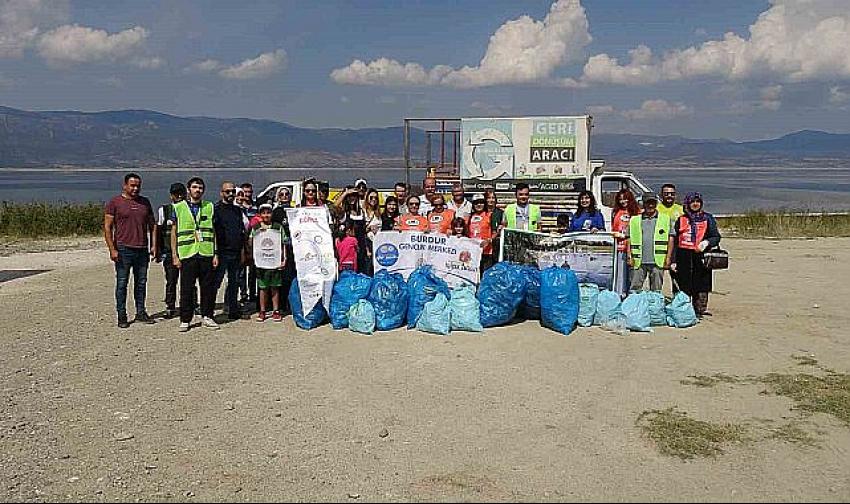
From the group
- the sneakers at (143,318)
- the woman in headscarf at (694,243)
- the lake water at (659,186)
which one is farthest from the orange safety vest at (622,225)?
the lake water at (659,186)

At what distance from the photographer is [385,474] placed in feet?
17.0

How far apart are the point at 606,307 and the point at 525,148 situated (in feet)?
38.9

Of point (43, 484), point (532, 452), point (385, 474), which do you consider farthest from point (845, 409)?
point (43, 484)

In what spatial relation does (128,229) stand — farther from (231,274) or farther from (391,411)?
(391,411)

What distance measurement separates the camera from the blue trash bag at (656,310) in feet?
31.9

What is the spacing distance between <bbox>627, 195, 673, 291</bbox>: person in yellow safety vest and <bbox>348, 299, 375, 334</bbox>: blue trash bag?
3366 mm

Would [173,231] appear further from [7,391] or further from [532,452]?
[532,452]

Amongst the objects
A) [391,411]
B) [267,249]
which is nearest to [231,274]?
[267,249]

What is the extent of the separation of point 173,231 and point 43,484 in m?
4.60

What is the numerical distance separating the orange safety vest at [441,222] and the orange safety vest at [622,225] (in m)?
2.14

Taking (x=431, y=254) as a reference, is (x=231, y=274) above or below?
below

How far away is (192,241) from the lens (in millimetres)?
9289

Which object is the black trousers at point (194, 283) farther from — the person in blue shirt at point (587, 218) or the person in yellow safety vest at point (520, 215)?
the person in blue shirt at point (587, 218)

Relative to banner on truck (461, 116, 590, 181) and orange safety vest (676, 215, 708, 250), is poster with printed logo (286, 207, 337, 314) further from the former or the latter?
banner on truck (461, 116, 590, 181)
